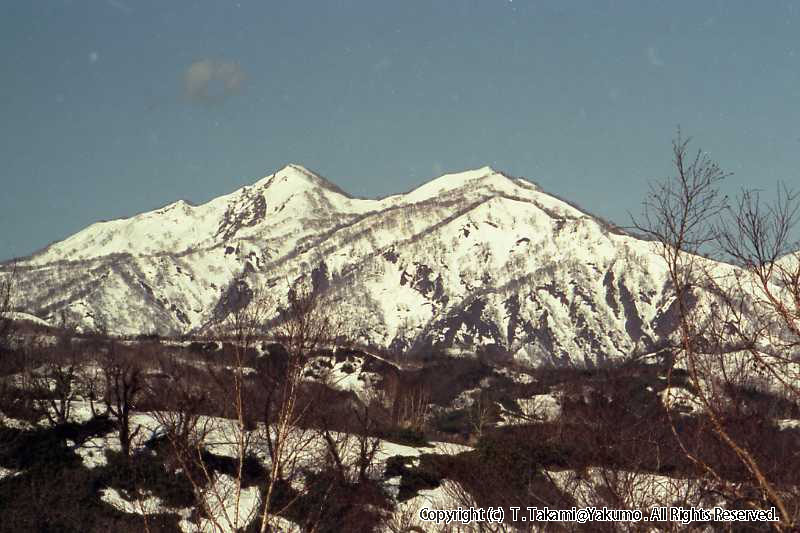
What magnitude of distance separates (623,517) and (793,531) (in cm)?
475

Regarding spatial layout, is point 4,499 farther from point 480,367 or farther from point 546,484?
point 480,367

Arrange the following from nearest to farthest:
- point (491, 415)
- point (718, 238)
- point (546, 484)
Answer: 1. point (718, 238)
2. point (546, 484)
3. point (491, 415)

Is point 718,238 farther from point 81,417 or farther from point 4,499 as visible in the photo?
point 81,417

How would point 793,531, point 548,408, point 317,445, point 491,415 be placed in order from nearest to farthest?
point 793,531 → point 317,445 → point 491,415 → point 548,408

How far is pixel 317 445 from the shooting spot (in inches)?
2242

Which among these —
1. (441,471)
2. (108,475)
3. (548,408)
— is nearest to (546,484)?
(441,471)

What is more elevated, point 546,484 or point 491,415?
point 491,415

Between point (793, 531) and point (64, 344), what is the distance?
123399 millimetres

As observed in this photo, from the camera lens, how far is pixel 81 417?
59875 mm

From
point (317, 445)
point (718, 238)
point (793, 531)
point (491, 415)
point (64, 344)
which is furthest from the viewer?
point (64, 344)

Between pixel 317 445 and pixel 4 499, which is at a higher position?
pixel 317 445

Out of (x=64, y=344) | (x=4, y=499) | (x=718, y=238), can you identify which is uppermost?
(x=64, y=344)

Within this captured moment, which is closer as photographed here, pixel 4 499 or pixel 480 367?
pixel 4 499

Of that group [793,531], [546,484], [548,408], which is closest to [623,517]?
[793,531]
